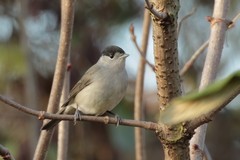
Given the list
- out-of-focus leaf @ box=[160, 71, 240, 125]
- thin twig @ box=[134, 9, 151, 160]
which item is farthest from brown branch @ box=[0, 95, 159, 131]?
out-of-focus leaf @ box=[160, 71, 240, 125]

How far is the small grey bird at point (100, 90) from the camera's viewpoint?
2.95 meters

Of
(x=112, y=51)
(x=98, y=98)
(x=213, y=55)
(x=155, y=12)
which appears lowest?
(x=155, y=12)

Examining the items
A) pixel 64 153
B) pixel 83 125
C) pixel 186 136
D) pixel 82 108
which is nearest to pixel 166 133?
pixel 186 136

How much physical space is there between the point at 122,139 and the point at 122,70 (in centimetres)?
89

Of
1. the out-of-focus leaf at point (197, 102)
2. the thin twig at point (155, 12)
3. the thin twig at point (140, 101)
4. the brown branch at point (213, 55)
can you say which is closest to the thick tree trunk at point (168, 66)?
the thin twig at point (155, 12)

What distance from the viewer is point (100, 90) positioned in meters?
3.02

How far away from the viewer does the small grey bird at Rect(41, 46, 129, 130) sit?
2945mm

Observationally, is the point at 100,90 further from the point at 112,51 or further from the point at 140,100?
the point at 140,100

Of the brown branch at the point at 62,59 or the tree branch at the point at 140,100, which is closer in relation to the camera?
the brown branch at the point at 62,59

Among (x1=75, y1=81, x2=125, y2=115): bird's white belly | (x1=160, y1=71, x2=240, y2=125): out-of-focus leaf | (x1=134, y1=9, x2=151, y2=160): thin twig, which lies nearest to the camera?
(x1=160, y1=71, x2=240, y2=125): out-of-focus leaf

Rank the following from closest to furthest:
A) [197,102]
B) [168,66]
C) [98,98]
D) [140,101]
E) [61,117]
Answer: [197,102] < [168,66] < [61,117] < [140,101] < [98,98]

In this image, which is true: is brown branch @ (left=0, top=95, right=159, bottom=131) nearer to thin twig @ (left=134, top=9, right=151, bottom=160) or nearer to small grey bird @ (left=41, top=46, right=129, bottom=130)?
thin twig @ (left=134, top=9, right=151, bottom=160)

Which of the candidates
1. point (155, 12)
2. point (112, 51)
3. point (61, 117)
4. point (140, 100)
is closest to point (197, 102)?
point (155, 12)

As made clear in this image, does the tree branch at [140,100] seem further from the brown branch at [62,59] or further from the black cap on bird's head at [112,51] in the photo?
the black cap on bird's head at [112,51]
